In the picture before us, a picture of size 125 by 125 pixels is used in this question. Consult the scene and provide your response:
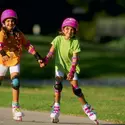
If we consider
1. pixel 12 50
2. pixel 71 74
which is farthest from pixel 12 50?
pixel 71 74

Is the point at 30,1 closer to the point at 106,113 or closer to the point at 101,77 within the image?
the point at 101,77

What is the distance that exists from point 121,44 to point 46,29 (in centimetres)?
983

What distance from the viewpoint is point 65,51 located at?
1034 cm

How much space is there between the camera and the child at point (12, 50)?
410 inches

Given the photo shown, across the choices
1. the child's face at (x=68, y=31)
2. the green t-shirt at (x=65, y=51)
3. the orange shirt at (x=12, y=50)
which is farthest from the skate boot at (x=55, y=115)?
the child's face at (x=68, y=31)

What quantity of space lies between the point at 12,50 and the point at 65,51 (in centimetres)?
89

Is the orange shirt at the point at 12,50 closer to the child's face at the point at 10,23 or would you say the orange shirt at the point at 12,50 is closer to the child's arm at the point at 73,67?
the child's face at the point at 10,23

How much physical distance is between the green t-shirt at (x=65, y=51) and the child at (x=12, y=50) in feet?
1.31

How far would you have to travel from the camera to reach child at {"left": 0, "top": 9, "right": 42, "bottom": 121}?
410 inches

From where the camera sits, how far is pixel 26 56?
32.9 meters

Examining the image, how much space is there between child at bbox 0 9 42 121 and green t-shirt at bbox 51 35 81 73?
0.40 m

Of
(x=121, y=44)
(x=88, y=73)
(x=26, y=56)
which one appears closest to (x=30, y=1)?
(x=121, y=44)

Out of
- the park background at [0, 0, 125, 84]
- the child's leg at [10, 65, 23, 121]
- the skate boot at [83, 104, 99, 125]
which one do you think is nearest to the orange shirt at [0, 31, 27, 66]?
the child's leg at [10, 65, 23, 121]

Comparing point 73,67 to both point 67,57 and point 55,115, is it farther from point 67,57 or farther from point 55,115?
point 55,115
